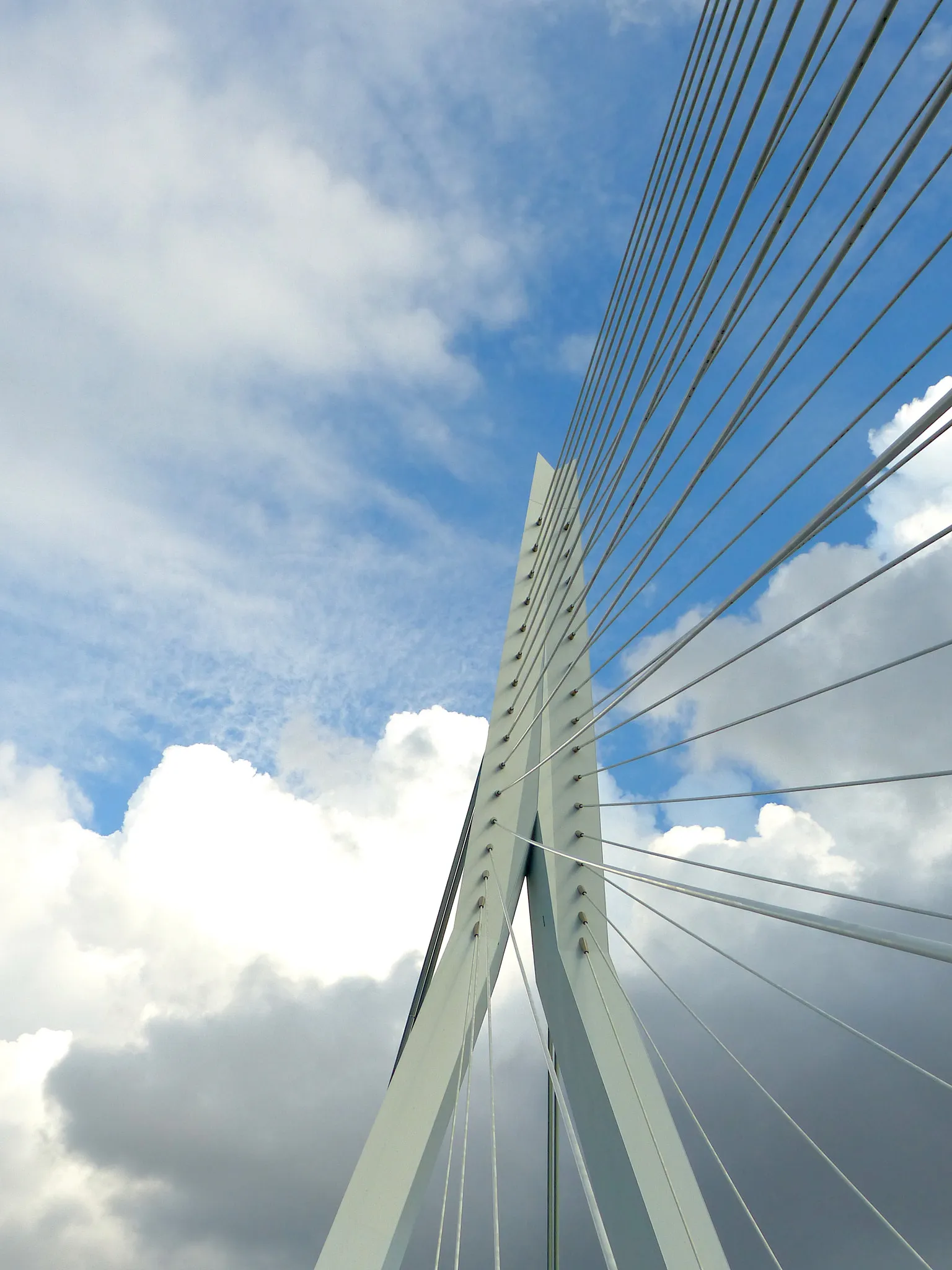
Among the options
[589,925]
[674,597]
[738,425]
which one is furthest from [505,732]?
[738,425]

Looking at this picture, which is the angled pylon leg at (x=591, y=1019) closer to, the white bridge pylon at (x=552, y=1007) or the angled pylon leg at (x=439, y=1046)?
the white bridge pylon at (x=552, y=1007)

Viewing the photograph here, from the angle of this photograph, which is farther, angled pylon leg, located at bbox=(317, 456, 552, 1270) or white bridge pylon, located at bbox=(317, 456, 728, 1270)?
angled pylon leg, located at bbox=(317, 456, 552, 1270)

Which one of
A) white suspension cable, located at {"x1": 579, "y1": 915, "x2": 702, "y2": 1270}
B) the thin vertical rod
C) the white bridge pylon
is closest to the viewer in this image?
white suspension cable, located at {"x1": 579, "y1": 915, "x2": 702, "y2": 1270}

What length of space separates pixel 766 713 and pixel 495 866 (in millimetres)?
2315

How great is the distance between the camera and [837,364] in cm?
255

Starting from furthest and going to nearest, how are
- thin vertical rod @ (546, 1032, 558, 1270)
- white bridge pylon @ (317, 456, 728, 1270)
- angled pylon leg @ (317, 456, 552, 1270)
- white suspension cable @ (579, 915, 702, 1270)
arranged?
thin vertical rod @ (546, 1032, 558, 1270) → angled pylon leg @ (317, 456, 552, 1270) → white bridge pylon @ (317, 456, 728, 1270) → white suspension cable @ (579, 915, 702, 1270)

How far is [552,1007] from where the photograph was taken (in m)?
4.74

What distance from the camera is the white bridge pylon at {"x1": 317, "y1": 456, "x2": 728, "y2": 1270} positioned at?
12.9ft

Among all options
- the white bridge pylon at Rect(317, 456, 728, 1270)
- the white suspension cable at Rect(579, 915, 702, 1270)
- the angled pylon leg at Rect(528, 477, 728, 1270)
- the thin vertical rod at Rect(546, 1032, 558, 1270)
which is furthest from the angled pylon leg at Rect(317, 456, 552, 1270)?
the thin vertical rod at Rect(546, 1032, 558, 1270)

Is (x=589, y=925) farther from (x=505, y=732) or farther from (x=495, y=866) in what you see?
(x=505, y=732)

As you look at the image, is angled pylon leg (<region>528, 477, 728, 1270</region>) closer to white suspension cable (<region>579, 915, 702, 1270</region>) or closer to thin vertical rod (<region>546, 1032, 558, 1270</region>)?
white suspension cable (<region>579, 915, 702, 1270</region>)

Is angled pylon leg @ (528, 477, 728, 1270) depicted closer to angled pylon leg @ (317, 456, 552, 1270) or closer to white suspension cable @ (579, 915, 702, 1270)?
white suspension cable @ (579, 915, 702, 1270)

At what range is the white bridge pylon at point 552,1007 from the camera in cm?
393

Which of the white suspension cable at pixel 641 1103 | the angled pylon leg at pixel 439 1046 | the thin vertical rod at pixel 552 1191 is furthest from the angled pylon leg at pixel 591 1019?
the thin vertical rod at pixel 552 1191
